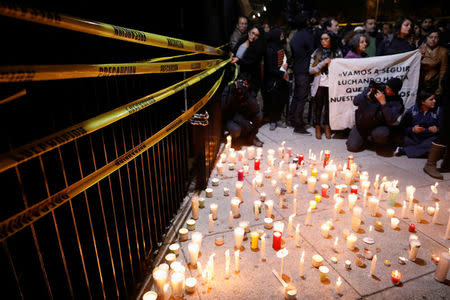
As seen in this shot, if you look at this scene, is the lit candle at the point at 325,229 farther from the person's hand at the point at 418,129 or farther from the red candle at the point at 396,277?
the person's hand at the point at 418,129

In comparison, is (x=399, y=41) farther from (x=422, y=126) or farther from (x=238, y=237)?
(x=238, y=237)

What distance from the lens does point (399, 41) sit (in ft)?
20.0

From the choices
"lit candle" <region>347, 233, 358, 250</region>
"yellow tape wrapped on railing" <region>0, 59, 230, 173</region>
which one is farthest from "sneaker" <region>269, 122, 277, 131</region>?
"yellow tape wrapped on railing" <region>0, 59, 230, 173</region>

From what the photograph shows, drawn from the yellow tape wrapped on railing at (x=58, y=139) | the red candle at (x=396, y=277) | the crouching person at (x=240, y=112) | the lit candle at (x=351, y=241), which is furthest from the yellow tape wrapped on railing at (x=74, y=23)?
the crouching person at (x=240, y=112)

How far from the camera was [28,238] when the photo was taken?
156cm

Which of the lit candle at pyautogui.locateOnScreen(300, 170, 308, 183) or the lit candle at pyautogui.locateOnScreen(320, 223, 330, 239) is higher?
the lit candle at pyautogui.locateOnScreen(300, 170, 308, 183)

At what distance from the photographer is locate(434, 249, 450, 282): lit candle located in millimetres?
2494

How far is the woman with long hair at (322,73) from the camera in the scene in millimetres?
6242

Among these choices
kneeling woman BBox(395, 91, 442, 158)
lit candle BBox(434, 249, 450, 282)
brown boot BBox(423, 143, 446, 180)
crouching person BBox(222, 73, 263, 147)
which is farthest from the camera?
crouching person BBox(222, 73, 263, 147)

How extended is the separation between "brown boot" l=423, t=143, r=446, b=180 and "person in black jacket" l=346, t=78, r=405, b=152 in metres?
0.97

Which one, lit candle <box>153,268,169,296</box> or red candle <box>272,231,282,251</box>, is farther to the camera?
red candle <box>272,231,282,251</box>

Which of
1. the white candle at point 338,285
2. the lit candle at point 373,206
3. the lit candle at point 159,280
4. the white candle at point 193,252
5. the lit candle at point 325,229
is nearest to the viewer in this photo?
the lit candle at point 159,280

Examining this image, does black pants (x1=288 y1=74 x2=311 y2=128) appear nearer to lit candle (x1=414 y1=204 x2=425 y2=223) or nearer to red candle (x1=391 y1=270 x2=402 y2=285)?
lit candle (x1=414 y1=204 x2=425 y2=223)

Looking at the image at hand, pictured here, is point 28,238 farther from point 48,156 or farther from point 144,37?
point 144,37
